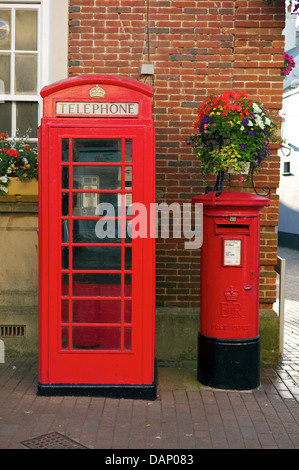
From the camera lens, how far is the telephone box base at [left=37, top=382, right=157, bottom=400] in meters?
5.07

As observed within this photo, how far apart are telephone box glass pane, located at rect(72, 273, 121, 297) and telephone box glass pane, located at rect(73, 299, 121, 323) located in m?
0.08

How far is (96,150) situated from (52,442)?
8.30 feet

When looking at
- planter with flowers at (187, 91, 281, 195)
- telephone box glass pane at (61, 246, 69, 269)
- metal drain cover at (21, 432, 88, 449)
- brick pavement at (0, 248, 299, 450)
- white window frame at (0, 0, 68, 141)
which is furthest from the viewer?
white window frame at (0, 0, 68, 141)

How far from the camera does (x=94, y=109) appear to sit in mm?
4918

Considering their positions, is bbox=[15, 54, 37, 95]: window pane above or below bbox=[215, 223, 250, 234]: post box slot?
above

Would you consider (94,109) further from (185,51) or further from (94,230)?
(185,51)

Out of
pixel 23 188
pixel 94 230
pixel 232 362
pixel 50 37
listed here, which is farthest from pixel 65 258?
pixel 50 37

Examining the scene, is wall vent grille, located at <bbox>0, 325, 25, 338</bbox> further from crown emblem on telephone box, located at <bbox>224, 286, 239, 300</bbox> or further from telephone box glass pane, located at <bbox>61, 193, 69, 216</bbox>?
crown emblem on telephone box, located at <bbox>224, 286, 239, 300</bbox>

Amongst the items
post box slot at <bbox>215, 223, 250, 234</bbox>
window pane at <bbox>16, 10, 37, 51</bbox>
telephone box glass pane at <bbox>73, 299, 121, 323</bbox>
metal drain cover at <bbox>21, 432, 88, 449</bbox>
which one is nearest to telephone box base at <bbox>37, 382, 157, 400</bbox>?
telephone box glass pane at <bbox>73, 299, 121, 323</bbox>

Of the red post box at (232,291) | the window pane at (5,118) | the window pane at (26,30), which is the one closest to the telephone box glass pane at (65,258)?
the red post box at (232,291)

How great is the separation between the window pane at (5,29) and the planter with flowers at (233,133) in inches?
108

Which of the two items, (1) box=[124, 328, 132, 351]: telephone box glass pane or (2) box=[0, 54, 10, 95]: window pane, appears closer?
(1) box=[124, 328, 132, 351]: telephone box glass pane

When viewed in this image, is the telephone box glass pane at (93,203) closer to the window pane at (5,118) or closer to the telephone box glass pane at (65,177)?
the telephone box glass pane at (65,177)
